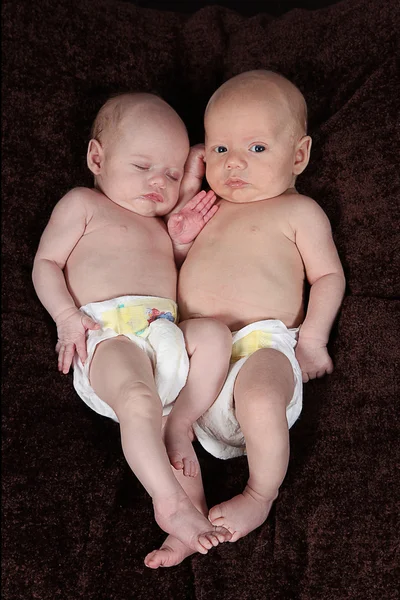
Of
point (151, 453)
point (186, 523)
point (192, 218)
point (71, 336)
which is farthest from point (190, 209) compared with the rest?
point (186, 523)

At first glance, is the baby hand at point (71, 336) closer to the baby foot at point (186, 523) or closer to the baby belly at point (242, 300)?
the baby belly at point (242, 300)

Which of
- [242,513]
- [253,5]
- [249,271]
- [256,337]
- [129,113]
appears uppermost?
[253,5]

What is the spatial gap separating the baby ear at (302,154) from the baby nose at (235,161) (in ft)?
0.57

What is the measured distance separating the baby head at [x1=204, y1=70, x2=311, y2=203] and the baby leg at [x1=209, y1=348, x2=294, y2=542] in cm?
55

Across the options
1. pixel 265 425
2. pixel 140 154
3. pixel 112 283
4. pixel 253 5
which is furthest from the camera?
pixel 253 5

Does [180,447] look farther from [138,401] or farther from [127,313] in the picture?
[127,313]

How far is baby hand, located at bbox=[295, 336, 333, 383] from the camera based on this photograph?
6.48 feet

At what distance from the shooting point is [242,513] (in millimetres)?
1728

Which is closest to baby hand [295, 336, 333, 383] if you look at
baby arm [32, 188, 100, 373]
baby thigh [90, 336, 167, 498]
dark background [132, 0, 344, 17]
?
baby thigh [90, 336, 167, 498]

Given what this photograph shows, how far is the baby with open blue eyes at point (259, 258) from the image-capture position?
191 centimetres

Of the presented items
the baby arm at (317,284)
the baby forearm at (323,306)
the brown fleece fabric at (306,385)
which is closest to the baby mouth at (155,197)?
the brown fleece fabric at (306,385)

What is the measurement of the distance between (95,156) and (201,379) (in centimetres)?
73

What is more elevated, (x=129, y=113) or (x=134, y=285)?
(x=129, y=113)

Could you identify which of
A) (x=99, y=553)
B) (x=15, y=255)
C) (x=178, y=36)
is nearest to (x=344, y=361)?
(x=99, y=553)
